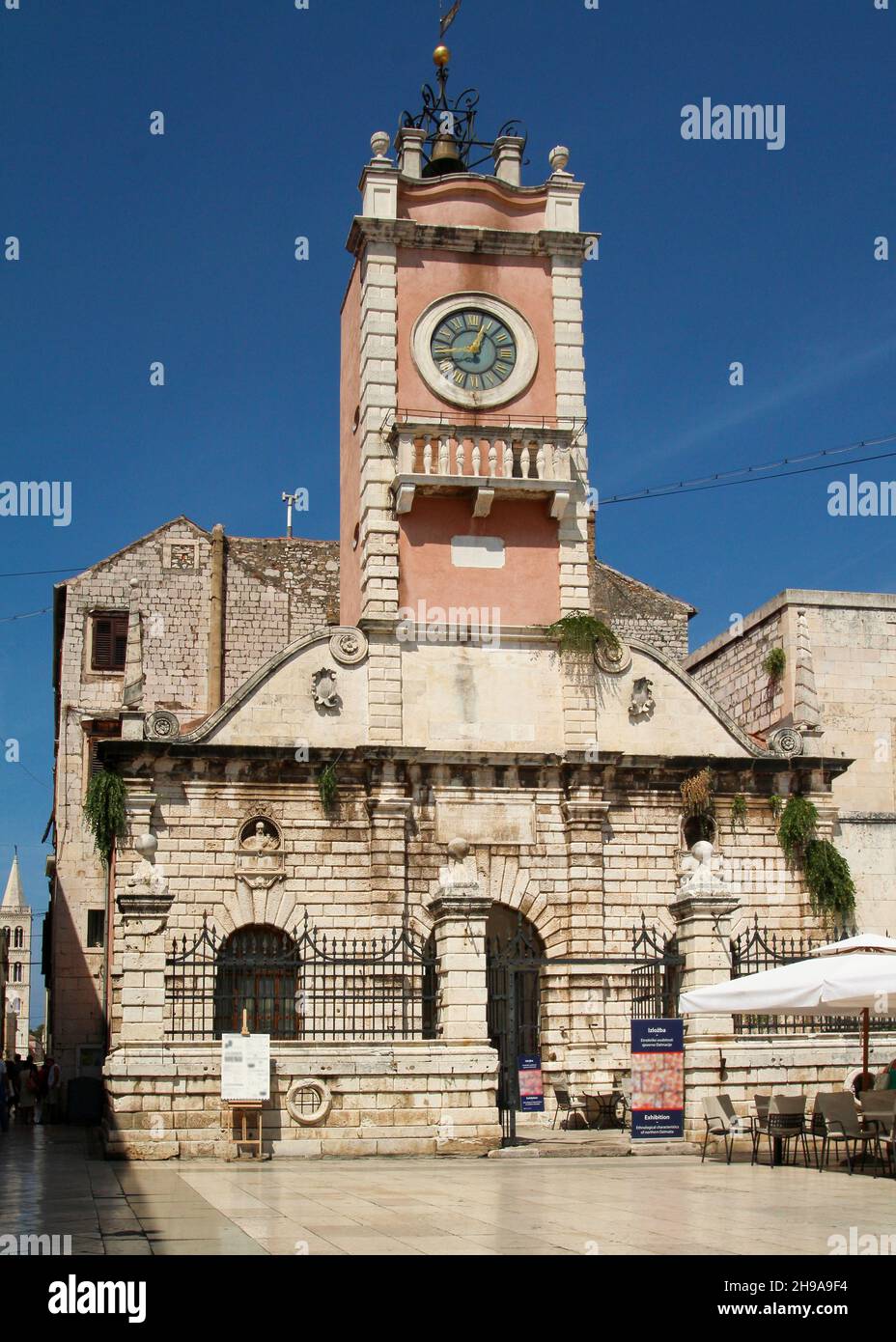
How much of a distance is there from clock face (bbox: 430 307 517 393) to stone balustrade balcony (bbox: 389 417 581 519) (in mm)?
1293

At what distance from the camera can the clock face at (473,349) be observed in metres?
28.3

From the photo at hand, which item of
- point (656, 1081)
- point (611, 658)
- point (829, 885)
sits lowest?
point (656, 1081)

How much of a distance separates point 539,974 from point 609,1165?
8489mm

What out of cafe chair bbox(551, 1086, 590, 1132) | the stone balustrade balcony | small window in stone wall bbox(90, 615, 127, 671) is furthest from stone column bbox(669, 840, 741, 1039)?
small window in stone wall bbox(90, 615, 127, 671)

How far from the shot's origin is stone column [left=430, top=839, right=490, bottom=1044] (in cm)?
1955

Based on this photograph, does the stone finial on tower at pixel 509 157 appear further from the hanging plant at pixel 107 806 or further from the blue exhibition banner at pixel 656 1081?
the blue exhibition banner at pixel 656 1081

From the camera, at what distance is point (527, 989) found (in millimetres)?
26672

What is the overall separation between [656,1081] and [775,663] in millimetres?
13397

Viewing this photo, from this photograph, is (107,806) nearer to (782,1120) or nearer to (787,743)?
(787,743)

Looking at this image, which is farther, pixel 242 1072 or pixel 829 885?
pixel 829 885

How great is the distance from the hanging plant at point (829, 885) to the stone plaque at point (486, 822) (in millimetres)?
4783

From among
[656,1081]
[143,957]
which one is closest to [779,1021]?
[656,1081]

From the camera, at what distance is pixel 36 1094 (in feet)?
116
